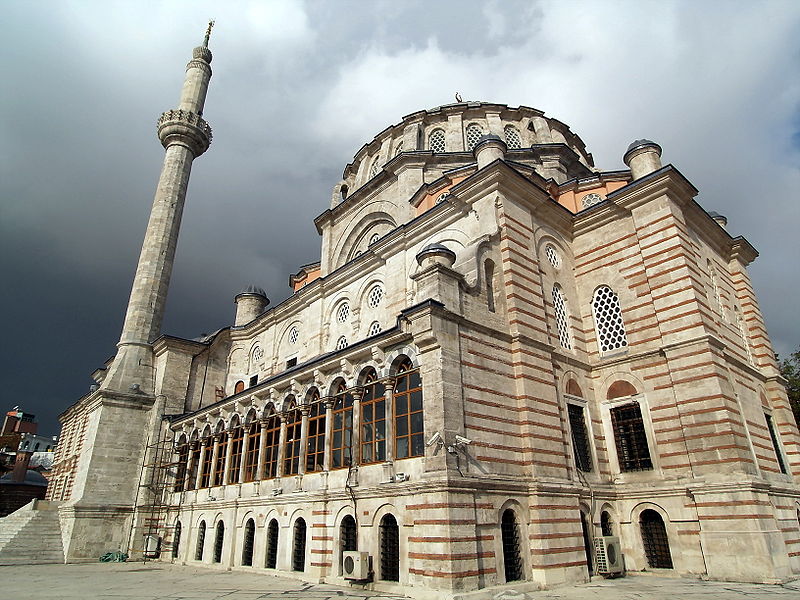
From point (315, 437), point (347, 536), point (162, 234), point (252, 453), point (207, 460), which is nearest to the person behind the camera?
point (347, 536)

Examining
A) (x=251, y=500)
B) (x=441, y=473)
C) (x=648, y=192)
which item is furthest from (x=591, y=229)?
(x=251, y=500)

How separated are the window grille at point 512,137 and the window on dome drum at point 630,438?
48.1 feet

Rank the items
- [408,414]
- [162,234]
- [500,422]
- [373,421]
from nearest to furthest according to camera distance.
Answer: [408,414], [500,422], [373,421], [162,234]

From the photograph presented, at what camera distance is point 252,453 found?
58.1 ft

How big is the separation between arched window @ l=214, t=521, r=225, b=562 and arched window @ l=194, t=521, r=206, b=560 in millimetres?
1028

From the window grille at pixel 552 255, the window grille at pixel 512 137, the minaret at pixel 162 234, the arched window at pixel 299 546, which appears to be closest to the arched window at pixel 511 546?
the arched window at pixel 299 546

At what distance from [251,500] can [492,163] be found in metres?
13.1

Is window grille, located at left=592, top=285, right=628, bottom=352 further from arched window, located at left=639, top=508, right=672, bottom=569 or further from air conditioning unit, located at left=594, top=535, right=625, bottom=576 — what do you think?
air conditioning unit, located at left=594, top=535, right=625, bottom=576

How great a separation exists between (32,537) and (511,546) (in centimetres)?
2082

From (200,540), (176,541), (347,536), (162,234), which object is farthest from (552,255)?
(162,234)

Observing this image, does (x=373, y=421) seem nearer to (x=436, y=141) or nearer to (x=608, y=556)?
(x=608, y=556)

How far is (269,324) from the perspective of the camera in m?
26.7

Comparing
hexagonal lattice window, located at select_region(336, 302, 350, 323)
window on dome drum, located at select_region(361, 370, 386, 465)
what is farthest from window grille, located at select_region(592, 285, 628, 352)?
hexagonal lattice window, located at select_region(336, 302, 350, 323)

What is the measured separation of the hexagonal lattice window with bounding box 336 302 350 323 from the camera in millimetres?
21475
